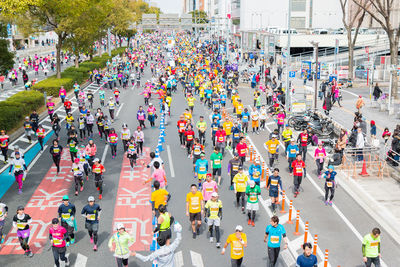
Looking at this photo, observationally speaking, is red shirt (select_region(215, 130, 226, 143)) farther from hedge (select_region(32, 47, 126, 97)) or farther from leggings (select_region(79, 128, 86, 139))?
hedge (select_region(32, 47, 126, 97))

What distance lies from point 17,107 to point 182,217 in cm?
1735

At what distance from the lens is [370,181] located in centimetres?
1769

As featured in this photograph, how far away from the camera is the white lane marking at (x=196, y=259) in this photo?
11.2m

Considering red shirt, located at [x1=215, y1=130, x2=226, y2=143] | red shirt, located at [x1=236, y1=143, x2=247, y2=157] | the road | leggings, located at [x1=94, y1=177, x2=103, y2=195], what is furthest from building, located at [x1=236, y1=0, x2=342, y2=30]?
leggings, located at [x1=94, y1=177, x2=103, y2=195]

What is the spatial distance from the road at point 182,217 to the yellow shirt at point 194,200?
965 mm

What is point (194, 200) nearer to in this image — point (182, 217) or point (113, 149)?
point (182, 217)

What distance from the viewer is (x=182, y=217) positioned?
554 inches

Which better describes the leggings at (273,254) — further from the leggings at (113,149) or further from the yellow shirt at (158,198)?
the leggings at (113,149)

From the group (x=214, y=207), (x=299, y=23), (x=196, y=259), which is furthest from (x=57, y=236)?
(x=299, y=23)

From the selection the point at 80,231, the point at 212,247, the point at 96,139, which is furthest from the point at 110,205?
the point at 96,139

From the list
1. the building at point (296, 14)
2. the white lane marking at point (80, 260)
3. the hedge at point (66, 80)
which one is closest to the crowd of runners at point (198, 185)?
the white lane marking at point (80, 260)

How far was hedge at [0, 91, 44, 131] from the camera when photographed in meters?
24.6

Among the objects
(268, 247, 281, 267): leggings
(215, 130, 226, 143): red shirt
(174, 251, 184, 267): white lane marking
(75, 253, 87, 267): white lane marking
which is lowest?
(75, 253, 87, 267): white lane marking

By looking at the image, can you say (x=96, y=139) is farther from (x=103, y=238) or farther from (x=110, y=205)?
(x=103, y=238)
